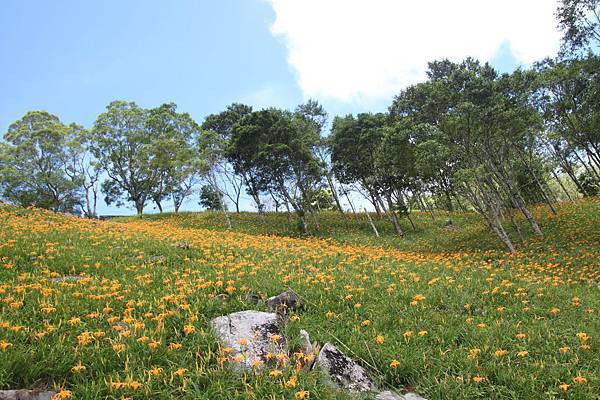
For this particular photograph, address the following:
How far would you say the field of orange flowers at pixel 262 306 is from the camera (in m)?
4.37

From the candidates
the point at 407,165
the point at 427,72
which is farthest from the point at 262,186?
the point at 427,72

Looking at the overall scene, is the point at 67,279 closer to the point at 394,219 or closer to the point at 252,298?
the point at 252,298

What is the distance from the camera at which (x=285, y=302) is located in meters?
7.07

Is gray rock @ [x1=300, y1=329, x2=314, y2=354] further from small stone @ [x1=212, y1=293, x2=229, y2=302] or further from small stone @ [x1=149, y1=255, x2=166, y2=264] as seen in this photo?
small stone @ [x1=149, y1=255, x2=166, y2=264]

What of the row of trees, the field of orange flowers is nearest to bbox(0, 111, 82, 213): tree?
the row of trees

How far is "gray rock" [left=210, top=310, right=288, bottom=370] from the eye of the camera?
488cm

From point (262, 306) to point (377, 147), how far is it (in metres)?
22.6

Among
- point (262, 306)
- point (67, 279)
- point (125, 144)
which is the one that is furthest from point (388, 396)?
point (125, 144)

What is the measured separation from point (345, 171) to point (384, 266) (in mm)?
18313

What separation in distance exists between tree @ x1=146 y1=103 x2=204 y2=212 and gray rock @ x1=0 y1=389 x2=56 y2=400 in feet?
82.7

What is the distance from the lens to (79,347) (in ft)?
15.4

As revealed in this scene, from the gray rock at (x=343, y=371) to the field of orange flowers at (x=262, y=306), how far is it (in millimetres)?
265

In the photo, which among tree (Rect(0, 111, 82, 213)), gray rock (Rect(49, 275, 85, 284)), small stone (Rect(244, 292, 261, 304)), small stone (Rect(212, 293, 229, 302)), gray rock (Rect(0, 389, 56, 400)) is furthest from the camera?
tree (Rect(0, 111, 82, 213))

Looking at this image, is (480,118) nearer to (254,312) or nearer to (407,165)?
(407,165)
